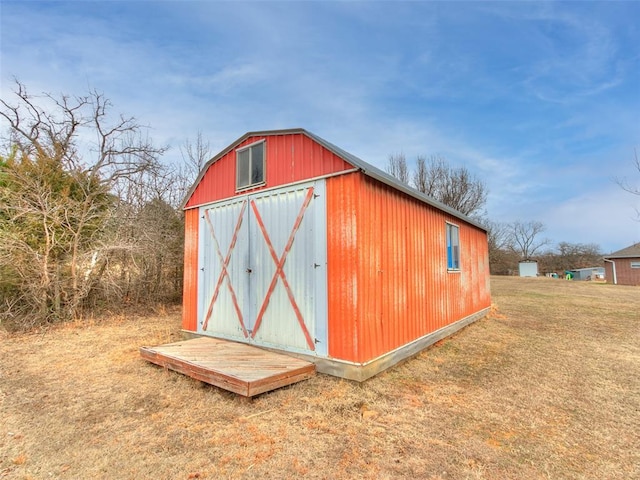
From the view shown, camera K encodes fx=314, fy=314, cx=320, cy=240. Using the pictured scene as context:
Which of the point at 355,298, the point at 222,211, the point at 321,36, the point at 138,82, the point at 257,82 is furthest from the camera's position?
the point at 257,82

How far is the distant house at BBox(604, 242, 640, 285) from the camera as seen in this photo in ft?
78.6

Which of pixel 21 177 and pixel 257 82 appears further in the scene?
pixel 257 82

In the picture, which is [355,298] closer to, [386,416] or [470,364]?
[386,416]

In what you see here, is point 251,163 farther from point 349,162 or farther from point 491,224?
point 491,224

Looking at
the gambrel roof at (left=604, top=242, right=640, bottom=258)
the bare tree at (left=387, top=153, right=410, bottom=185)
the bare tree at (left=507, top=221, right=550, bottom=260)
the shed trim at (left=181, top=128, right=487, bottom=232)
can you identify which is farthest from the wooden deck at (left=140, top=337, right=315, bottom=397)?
the bare tree at (left=507, top=221, right=550, bottom=260)

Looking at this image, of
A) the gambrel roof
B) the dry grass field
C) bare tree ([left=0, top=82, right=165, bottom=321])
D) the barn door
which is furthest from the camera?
the gambrel roof

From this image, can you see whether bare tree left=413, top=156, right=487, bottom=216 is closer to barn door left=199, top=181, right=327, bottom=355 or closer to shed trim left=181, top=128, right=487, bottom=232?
shed trim left=181, top=128, right=487, bottom=232

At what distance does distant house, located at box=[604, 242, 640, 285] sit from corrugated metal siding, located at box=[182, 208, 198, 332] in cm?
3168

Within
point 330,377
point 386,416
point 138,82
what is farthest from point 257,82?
point 386,416

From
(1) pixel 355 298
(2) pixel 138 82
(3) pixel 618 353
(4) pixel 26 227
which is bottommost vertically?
(3) pixel 618 353

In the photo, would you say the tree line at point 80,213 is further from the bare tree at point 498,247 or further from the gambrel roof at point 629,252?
the gambrel roof at point 629,252

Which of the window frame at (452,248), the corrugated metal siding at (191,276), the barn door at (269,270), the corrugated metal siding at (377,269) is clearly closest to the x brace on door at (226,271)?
the barn door at (269,270)

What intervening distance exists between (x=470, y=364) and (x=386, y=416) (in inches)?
93.5

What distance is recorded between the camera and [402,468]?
225cm
